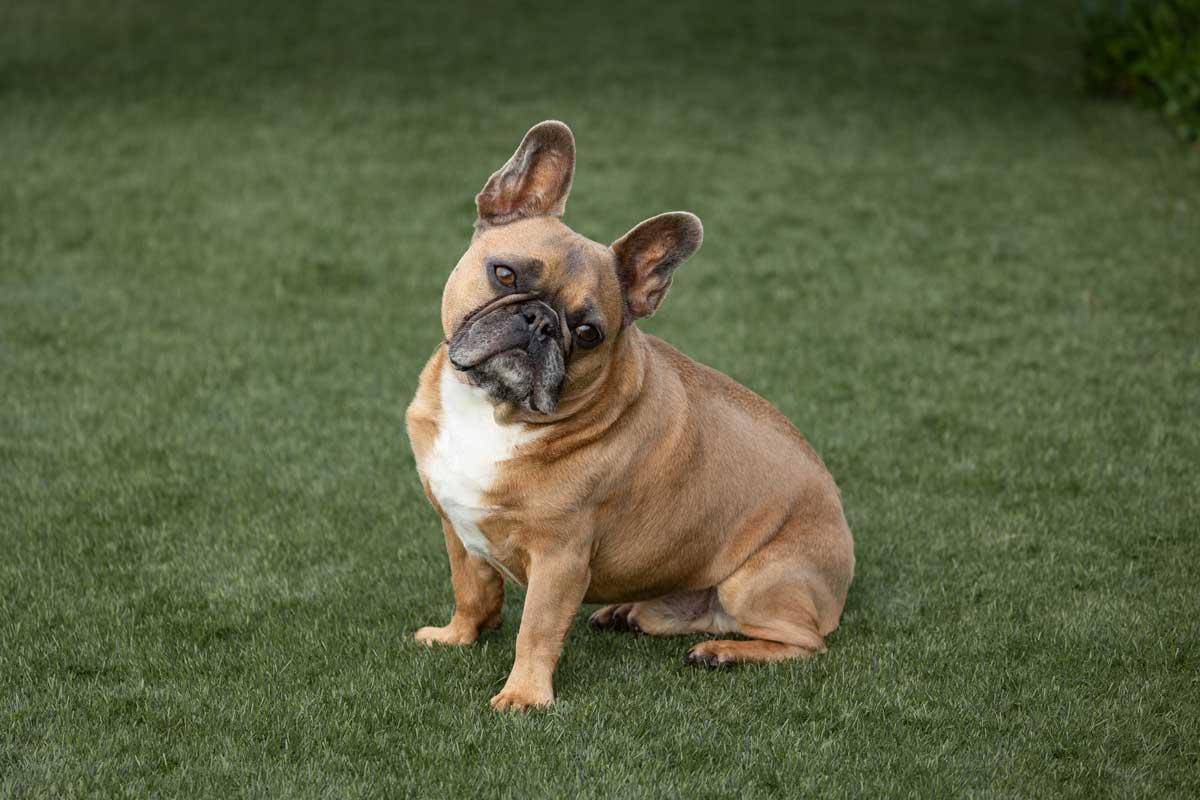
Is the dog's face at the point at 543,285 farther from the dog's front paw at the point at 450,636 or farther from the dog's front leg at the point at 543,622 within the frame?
the dog's front paw at the point at 450,636

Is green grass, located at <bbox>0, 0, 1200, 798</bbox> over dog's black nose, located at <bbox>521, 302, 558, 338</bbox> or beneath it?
beneath

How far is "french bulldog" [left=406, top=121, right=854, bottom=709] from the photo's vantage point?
14.0 feet

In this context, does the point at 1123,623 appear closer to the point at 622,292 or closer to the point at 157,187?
the point at 622,292

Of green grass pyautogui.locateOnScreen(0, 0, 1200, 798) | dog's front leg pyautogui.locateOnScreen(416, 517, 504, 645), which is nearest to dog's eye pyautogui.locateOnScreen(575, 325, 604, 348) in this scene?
dog's front leg pyautogui.locateOnScreen(416, 517, 504, 645)

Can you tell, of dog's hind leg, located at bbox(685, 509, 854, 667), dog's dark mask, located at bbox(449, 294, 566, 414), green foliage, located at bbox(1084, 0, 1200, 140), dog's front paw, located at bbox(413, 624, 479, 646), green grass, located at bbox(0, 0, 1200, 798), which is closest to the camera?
dog's dark mask, located at bbox(449, 294, 566, 414)

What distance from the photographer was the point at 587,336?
4.27m

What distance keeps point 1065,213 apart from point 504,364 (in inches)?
324

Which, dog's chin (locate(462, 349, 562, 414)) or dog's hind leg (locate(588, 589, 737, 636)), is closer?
dog's chin (locate(462, 349, 562, 414))

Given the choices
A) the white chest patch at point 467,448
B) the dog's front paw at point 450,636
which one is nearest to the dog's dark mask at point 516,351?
the white chest patch at point 467,448

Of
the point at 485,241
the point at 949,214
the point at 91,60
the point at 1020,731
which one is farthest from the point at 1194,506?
the point at 91,60

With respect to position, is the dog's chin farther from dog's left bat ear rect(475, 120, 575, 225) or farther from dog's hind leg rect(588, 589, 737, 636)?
dog's hind leg rect(588, 589, 737, 636)

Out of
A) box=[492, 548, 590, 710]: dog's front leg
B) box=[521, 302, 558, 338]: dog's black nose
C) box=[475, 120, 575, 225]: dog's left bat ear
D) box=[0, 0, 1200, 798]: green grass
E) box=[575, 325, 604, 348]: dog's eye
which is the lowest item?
box=[0, 0, 1200, 798]: green grass

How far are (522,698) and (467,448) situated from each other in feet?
2.78

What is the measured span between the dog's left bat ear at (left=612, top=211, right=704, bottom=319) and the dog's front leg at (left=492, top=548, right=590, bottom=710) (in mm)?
859
